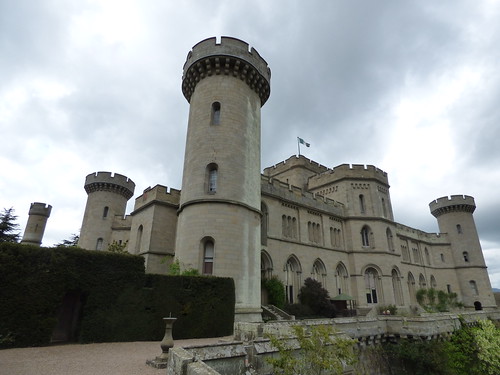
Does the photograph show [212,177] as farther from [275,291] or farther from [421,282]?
[421,282]

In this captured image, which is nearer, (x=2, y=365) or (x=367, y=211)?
(x=2, y=365)

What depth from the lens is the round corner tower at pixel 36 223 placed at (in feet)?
117

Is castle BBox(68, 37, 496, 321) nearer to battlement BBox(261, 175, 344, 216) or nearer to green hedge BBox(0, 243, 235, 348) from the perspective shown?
battlement BBox(261, 175, 344, 216)

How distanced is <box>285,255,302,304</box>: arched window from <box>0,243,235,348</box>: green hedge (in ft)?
31.6

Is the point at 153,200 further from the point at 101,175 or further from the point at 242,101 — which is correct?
the point at 101,175

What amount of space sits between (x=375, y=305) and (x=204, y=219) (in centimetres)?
1910

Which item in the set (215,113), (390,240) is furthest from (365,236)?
(215,113)

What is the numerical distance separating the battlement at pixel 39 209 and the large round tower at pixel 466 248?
2032 inches

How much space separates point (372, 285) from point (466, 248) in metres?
21.7

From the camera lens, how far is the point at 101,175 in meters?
30.3

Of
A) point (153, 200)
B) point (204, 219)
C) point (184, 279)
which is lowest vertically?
point (184, 279)

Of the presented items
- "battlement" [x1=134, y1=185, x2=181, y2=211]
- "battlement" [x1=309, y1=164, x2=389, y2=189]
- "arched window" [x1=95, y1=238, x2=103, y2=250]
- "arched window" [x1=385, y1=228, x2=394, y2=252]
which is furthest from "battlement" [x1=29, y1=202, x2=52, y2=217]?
"arched window" [x1=385, y1=228, x2=394, y2=252]

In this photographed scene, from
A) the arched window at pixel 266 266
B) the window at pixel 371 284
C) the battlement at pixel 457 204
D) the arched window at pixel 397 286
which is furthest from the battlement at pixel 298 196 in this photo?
the battlement at pixel 457 204

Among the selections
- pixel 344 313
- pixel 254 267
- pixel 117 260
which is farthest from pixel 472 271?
pixel 117 260
